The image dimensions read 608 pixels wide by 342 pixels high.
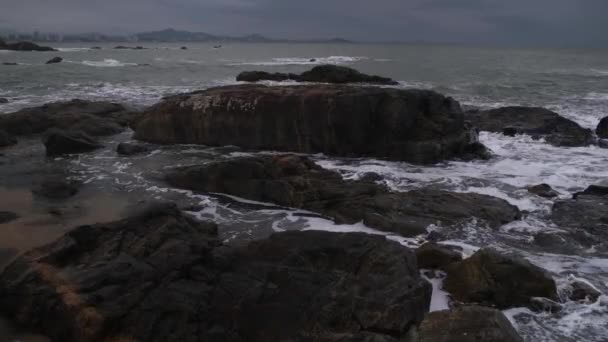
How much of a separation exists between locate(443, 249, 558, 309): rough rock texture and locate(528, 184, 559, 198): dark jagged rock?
4.50 meters

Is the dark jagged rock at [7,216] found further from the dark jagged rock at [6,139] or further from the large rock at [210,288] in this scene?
the dark jagged rock at [6,139]

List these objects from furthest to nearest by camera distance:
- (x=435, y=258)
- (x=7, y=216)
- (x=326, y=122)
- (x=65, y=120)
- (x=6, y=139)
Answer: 1. (x=65, y=120)
2. (x=6, y=139)
3. (x=326, y=122)
4. (x=7, y=216)
5. (x=435, y=258)

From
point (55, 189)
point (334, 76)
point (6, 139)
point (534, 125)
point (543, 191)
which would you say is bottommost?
point (55, 189)

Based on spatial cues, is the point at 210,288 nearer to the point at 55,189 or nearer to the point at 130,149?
the point at 55,189

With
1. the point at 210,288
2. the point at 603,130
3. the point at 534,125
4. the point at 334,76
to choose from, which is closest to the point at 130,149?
the point at 210,288

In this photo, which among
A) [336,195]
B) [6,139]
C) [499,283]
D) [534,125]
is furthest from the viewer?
[534,125]

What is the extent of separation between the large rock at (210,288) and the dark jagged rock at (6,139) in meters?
9.39

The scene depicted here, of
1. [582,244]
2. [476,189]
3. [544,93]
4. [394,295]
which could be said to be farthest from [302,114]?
[544,93]

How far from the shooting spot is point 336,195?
380 inches

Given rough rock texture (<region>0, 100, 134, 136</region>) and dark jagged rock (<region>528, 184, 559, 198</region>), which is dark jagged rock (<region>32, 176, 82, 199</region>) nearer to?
rough rock texture (<region>0, 100, 134, 136</region>)

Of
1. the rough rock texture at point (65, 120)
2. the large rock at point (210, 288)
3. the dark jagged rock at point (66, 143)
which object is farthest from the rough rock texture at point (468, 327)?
the rough rock texture at point (65, 120)

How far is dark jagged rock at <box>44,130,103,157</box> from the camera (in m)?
13.4

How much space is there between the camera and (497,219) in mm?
8883

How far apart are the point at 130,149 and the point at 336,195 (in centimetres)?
683
